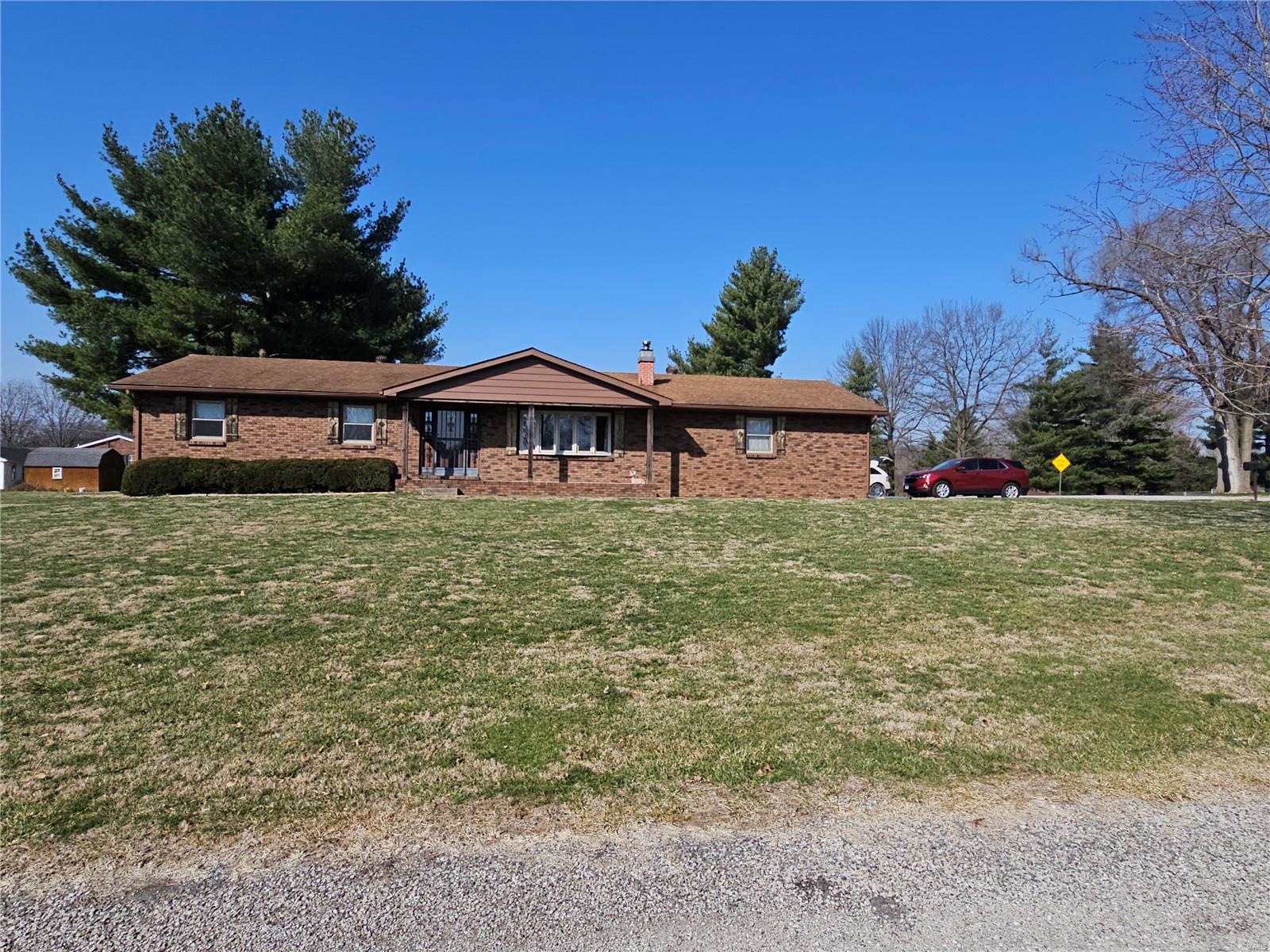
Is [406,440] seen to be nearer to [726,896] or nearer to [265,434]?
[265,434]

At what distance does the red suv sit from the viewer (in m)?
23.8

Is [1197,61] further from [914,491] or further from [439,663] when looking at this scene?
[914,491]

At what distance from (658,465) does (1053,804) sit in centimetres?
1719

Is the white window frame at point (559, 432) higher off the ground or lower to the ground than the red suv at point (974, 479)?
higher

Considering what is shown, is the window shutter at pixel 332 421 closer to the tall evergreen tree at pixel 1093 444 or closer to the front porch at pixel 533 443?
the front porch at pixel 533 443

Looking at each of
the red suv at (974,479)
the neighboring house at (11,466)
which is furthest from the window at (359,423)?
the neighboring house at (11,466)

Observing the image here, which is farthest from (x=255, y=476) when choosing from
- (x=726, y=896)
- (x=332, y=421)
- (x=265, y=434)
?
(x=726, y=896)

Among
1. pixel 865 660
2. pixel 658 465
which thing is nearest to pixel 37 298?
pixel 658 465

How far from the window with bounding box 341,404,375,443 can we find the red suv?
1626 cm

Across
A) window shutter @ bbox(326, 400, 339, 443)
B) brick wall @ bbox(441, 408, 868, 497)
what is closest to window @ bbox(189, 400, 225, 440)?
window shutter @ bbox(326, 400, 339, 443)

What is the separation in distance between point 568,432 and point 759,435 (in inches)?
206

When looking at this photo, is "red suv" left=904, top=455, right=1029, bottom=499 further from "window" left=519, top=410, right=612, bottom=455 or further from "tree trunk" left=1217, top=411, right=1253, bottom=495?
"tree trunk" left=1217, top=411, right=1253, bottom=495

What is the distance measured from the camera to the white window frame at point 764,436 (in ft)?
69.6

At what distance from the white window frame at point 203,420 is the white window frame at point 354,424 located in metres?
2.82
